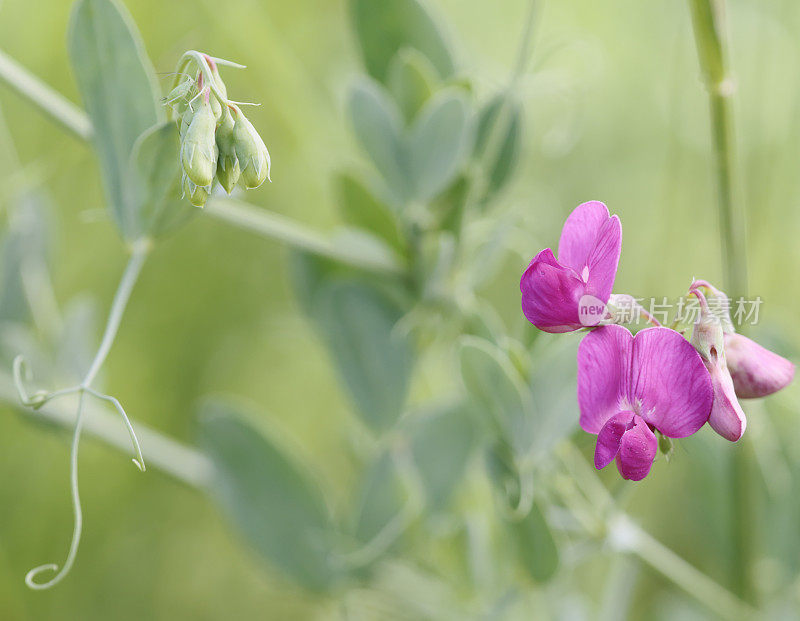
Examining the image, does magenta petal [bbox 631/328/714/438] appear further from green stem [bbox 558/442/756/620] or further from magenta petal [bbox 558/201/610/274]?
green stem [bbox 558/442/756/620]

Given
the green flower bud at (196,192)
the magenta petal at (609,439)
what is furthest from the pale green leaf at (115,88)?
the magenta petal at (609,439)

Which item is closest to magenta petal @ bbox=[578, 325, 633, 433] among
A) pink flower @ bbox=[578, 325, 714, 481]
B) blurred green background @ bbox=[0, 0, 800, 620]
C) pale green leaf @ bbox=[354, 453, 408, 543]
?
pink flower @ bbox=[578, 325, 714, 481]

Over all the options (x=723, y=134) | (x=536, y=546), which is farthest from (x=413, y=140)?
(x=536, y=546)

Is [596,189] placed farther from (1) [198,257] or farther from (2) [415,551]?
(2) [415,551]

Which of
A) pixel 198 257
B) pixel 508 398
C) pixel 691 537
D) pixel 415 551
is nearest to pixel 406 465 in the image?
pixel 415 551

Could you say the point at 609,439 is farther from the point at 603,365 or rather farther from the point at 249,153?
the point at 249,153

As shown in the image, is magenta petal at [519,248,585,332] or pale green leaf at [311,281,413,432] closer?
magenta petal at [519,248,585,332]

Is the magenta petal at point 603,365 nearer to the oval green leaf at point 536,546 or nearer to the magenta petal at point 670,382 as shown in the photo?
the magenta petal at point 670,382
